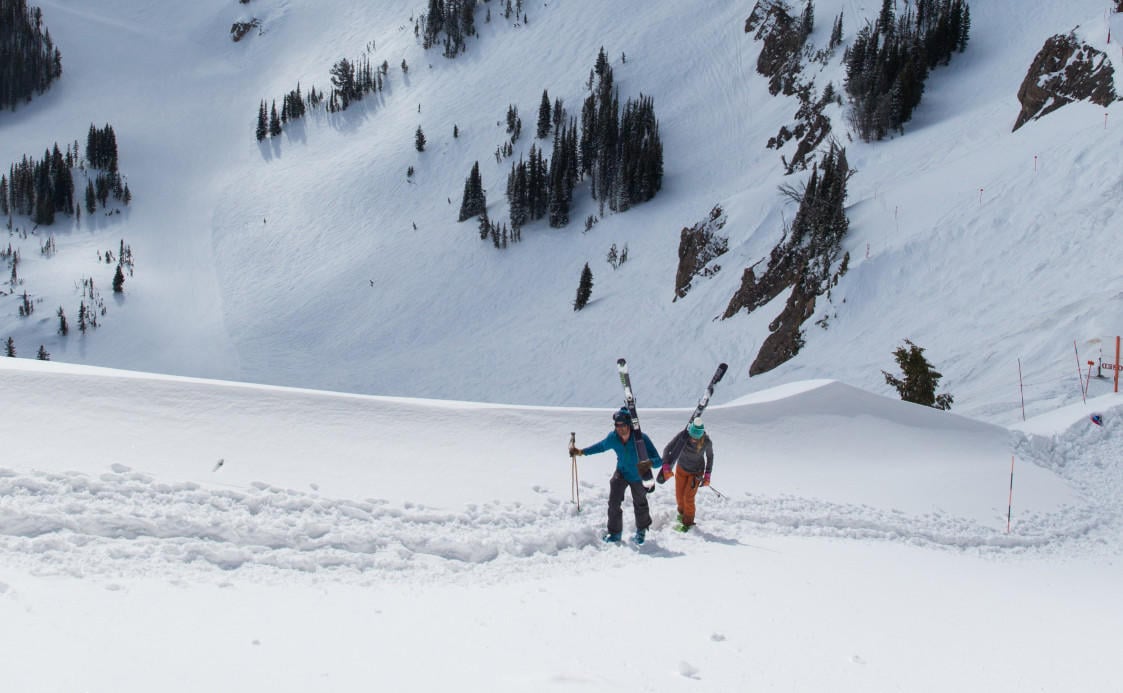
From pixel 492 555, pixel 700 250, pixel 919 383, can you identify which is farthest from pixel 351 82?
pixel 492 555

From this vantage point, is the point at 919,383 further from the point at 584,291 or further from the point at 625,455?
the point at 584,291

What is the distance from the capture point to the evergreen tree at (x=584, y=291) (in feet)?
130

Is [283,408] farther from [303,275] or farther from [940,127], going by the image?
[303,275]

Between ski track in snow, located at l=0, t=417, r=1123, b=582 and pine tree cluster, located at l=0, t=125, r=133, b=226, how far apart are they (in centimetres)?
7142

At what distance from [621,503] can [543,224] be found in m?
44.7

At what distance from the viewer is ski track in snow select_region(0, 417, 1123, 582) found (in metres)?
5.79

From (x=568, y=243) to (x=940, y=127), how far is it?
22.0 metres

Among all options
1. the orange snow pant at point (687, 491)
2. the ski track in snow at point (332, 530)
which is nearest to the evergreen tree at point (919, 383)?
the ski track in snow at point (332, 530)

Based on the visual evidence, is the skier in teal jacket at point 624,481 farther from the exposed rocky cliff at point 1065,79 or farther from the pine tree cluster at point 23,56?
the pine tree cluster at point 23,56

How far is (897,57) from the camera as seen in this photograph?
135ft

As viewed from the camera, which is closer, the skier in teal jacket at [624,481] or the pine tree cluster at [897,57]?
the skier in teal jacket at [624,481]

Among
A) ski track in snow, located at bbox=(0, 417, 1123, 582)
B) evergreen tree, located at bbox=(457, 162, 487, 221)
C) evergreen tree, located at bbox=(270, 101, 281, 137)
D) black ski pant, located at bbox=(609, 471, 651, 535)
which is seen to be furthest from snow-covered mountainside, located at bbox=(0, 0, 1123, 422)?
black ski pant, located at bbox=(609, 471, 651, 535)

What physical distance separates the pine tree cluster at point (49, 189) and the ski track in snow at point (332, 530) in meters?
71.4

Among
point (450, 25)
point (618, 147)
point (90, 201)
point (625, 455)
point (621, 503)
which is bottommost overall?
point (621, 503)
